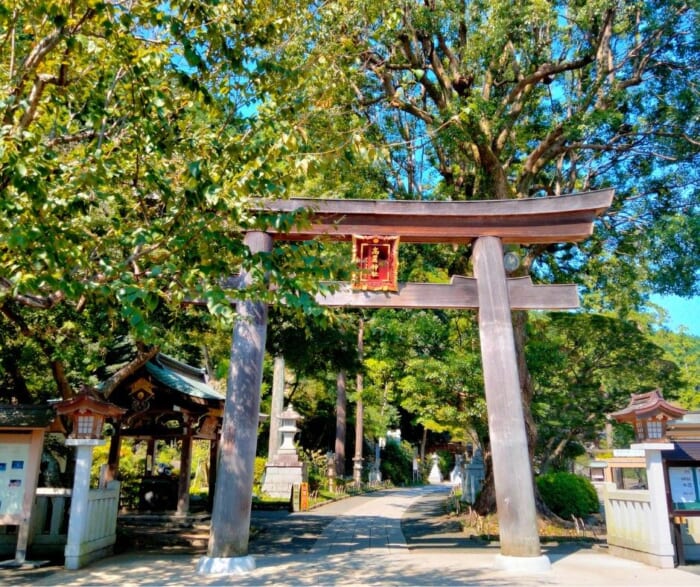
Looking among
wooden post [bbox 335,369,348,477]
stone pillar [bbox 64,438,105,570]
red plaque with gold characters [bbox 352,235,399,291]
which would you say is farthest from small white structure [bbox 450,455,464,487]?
stone pillar [bbox 64,438,105,570]

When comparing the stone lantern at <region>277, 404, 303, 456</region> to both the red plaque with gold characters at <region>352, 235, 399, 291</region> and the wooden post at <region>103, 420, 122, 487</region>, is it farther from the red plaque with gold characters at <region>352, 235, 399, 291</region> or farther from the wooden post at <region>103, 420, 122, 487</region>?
the red plaque with gold characters at <region>352, 235, 399, 291</region>

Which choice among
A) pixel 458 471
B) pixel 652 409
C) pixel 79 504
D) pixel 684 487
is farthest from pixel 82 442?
pixel 458 471

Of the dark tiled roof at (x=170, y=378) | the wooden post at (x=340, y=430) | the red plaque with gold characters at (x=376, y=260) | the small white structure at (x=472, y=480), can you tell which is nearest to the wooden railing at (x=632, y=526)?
the red plaque with gold characters at (x=376, y=260)

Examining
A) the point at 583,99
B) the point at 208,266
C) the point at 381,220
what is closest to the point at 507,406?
the point at 381,220

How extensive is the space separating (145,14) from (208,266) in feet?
9.88

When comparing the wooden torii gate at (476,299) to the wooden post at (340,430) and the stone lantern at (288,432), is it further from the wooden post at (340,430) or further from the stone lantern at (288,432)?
the wooden post at (340,430)

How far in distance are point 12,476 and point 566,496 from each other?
14.1 meters

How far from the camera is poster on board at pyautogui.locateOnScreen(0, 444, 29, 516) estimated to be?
8.17 meters

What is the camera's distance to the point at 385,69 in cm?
1307

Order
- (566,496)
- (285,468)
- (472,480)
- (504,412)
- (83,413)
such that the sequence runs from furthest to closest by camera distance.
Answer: (285,468) < (472,480) < (566,496) < (504,412) < (83,413)

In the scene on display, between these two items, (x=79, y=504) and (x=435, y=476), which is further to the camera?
(x=435, y=476)

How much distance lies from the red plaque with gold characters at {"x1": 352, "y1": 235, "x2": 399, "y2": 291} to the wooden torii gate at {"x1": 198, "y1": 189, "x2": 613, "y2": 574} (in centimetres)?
12

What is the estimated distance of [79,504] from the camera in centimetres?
798

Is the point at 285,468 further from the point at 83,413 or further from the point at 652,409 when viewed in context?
the point at 652,409
